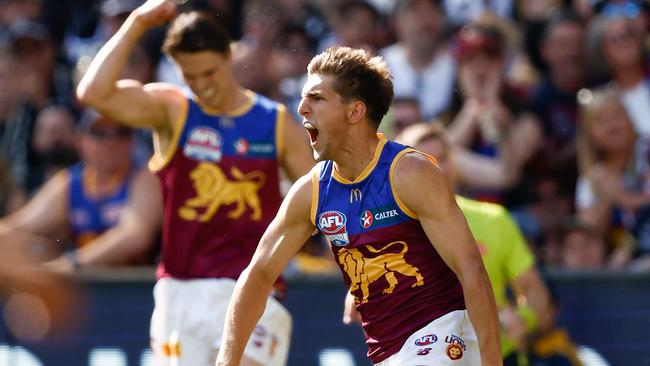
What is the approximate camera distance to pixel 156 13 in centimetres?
752

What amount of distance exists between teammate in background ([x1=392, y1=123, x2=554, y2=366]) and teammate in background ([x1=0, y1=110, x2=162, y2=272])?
7.83 ft

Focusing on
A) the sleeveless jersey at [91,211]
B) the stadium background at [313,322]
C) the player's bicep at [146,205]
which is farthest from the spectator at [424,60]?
the sleeveless jersey at [91,211]

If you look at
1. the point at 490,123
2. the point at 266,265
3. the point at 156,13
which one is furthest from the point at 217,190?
the point at 490,123

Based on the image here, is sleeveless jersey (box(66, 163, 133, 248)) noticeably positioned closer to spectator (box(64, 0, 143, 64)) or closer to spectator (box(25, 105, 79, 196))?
spectator (box(25, 105, 79, 196))

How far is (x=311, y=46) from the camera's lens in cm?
1188

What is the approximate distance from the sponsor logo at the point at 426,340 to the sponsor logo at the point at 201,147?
7.09ft

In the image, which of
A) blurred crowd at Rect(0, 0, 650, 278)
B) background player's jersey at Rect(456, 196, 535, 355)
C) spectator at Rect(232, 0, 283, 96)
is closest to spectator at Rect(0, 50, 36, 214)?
blurred crowd at Rect(0, 0, 650, 278)

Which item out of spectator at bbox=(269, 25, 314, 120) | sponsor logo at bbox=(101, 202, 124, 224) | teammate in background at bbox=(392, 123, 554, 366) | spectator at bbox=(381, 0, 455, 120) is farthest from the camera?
spectator at bbox=(269, 25, 314, 120)

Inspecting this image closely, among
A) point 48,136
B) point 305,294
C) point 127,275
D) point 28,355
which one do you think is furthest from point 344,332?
point 48,136

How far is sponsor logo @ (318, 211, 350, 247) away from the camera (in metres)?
6.15

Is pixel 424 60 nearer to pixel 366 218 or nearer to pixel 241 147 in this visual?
pixel 241 147

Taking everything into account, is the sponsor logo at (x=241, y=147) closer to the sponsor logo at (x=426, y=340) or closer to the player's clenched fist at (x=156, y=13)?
the player's clenched fist at (x=156, y=13)

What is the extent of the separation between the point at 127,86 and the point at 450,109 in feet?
13.0

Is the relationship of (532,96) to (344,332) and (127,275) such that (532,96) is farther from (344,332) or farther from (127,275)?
(127,275)
